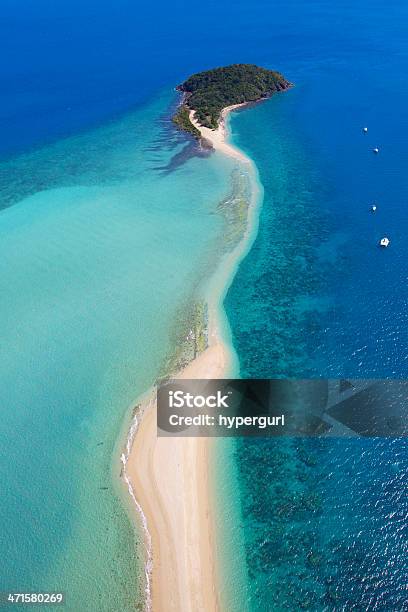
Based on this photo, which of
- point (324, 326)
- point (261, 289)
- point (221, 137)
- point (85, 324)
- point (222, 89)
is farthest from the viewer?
point (222, 89)

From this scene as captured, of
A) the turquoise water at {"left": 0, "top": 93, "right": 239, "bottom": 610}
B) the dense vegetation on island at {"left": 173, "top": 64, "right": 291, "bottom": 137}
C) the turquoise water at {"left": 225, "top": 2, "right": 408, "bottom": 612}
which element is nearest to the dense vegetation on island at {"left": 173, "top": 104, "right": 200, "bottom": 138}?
the dense vegetation on island at {"left": 173, "top": 64, "right": 291, "bottom": 137}

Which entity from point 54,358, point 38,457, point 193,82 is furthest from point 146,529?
point 193,82

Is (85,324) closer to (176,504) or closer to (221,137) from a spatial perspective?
(176,504)

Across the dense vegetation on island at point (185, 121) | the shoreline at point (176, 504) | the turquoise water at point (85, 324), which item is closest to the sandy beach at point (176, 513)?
the shoreline at point (176, 504)

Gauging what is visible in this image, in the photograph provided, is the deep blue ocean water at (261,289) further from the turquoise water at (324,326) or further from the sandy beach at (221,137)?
the sandy beach at (221,137)

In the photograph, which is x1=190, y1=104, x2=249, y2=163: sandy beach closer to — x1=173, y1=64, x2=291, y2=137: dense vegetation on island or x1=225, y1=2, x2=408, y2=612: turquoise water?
x1=173, y1=64, x2=291, y2=137: dense vegetation on island

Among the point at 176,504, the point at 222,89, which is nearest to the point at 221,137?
the point at 222,89

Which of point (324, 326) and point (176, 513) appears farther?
point (324, 326)
